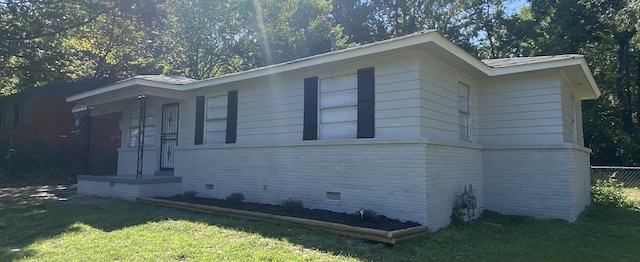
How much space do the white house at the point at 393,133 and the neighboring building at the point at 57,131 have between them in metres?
8.94

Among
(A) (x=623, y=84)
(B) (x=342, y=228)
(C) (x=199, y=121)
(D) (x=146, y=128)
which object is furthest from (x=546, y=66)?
(A) (x=623, y=84)

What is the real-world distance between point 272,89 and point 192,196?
11.8 ft

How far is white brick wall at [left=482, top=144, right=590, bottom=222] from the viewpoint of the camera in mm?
8344


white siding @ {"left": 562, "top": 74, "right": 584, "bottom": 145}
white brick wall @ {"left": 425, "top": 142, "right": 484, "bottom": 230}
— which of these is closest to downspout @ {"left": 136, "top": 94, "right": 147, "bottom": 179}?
white brick wall @ {"left": 425, "top": 142, "right": 484, "bottom": 230}

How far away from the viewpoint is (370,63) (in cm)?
785

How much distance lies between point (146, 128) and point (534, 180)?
11032 millimetres

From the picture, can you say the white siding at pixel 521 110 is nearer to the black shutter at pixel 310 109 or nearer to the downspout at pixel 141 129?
the black shutter at pixel 310 109

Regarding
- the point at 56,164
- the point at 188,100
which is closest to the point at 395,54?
the point at 188,100

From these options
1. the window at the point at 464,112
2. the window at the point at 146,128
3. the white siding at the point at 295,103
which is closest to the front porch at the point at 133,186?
the white siding at the point at 295,103

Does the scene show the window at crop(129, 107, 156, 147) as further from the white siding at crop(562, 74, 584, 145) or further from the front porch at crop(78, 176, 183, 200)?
the white siding at crop(562, 74, 584, 145)

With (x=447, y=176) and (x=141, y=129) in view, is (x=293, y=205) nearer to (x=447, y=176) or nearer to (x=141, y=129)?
(x=447, y=176)

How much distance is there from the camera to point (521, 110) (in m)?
9.05

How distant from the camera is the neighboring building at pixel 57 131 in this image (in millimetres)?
18562

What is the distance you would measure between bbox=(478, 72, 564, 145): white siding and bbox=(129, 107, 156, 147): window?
958 centimetres
